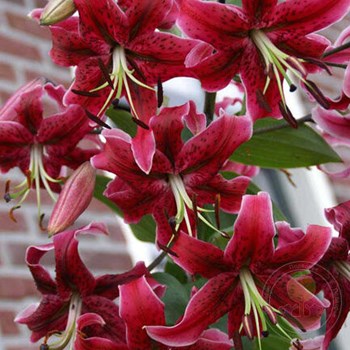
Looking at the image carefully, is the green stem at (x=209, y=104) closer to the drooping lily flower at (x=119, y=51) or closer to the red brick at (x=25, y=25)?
the drooping lily flower at (x=119, y=51)

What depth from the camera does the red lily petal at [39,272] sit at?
58 centimetres

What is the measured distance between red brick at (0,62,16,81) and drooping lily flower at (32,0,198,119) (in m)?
1.05

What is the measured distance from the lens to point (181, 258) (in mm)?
512

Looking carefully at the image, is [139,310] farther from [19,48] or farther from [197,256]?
[19,48]

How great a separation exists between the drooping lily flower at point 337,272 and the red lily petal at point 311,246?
0.03 meters

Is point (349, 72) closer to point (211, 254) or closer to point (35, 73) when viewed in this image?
point (211, 254)

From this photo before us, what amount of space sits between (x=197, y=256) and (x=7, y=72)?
1.17 m

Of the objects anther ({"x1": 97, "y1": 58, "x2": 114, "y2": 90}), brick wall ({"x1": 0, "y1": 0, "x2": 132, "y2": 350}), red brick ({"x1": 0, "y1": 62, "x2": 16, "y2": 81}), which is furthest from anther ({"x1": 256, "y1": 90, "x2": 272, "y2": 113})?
red brick ({"x1": 0, "y1": 62, "x2": 16, "y2": 81})

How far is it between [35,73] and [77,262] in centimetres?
115

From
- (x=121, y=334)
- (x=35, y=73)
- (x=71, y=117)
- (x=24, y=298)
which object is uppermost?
(x=71, y=117)

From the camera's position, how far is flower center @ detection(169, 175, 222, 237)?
20.5 inches

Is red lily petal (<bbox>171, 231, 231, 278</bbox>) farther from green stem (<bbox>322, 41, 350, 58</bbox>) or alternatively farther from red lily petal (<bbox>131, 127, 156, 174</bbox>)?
green stem (<bbox>322, 41, 350, 58</bbox>)

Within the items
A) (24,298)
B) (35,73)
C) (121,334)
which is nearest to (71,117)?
(121,334)

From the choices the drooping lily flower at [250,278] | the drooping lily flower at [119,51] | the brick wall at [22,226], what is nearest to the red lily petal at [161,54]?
the drooping lily flower at [119,51]
